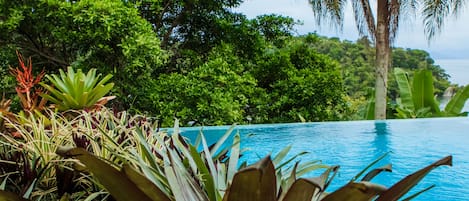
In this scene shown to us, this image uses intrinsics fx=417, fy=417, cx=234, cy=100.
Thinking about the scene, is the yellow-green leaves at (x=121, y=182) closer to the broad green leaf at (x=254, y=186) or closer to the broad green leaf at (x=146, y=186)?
the broad green leaf at (x=146, y=186)

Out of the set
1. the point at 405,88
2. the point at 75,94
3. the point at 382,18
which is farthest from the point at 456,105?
the point at 75,94

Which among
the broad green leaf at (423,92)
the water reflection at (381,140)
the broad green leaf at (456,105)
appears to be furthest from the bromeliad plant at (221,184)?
the broad green leaf at (456,105)

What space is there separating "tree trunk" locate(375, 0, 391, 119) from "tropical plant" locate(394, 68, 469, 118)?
1.84 ft

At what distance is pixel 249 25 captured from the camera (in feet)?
28.8

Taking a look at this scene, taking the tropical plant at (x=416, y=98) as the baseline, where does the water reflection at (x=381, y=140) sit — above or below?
below

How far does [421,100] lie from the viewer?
32.0 feet

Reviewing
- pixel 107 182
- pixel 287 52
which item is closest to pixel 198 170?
pixel 107 182

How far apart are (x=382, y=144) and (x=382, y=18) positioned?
3921 millimetres

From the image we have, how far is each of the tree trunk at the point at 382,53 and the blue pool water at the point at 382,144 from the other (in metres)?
1.17

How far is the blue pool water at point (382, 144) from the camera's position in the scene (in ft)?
13.5

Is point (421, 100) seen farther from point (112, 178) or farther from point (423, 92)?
point (112, 178)

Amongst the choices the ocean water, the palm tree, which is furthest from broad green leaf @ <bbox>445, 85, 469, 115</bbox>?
the ocean water

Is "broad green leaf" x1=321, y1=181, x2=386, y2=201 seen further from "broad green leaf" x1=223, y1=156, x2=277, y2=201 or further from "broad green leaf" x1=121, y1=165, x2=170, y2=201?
"broad green leaf" x1=121, y1=165, x2=170, y2=201

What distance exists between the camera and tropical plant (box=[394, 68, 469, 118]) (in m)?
9.53
